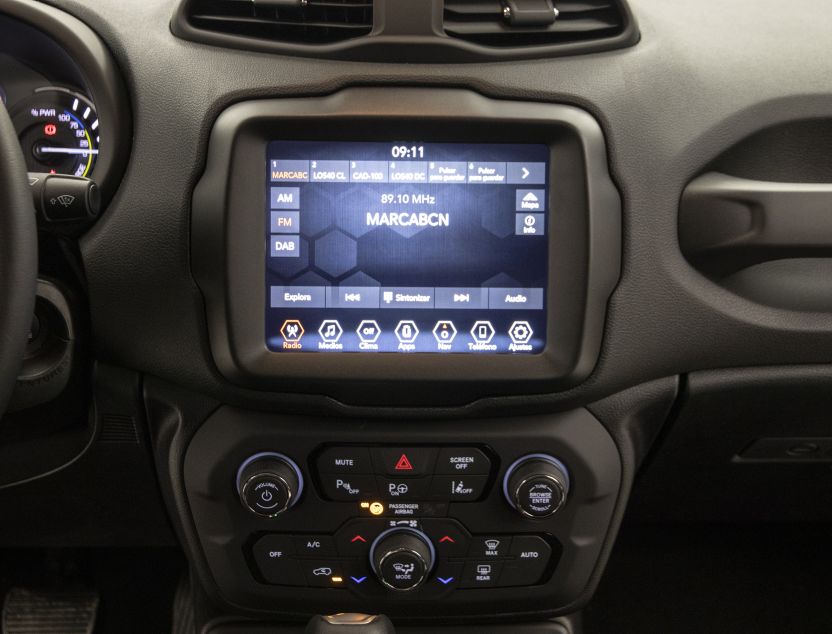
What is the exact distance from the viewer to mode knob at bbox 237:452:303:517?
1.12 metres

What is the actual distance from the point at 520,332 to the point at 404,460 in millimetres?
221

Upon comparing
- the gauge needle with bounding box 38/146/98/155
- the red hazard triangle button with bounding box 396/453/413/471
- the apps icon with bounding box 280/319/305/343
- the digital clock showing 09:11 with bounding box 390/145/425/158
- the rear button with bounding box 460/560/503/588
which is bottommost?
the rear button with bounding box 460/560/503/588

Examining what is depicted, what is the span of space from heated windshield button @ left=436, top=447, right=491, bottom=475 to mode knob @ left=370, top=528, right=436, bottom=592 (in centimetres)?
10

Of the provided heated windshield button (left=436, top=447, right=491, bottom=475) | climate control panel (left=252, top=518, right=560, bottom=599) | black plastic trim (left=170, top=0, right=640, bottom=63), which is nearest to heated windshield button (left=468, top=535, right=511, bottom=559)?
climate control panel (left=252, top=518, right=560, bottom=599)

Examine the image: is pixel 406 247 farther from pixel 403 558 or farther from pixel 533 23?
pixel 403 558

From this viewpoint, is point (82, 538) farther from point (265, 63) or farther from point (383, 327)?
point (265, 63)

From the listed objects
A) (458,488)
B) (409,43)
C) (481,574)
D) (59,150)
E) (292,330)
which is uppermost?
(409,43)

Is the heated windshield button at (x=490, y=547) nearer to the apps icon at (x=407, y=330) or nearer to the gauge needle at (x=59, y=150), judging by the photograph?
the apps icon at (x=407, y=330)

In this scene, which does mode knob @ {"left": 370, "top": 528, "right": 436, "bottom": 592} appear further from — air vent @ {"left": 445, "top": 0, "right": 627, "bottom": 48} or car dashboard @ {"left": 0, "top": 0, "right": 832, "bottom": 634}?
air vent @ {"left": 445, "top": 0, "right": 627, "bottom": 48}

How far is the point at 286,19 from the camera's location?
1051mm

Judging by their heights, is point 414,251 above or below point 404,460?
above

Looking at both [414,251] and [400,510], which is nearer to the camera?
[414,251]

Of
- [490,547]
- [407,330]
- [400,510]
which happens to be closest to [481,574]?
[490,547]

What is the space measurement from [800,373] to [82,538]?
1058 millimetres
